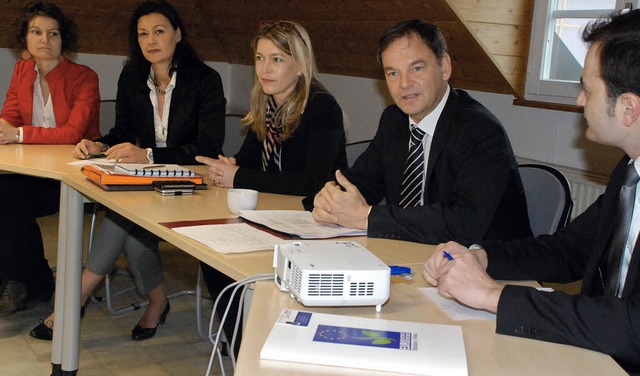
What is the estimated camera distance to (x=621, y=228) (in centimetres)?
165

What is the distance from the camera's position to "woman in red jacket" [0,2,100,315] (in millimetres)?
3525

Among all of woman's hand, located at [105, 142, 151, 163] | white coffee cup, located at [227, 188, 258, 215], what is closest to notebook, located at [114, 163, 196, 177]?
woman's hand, located at [105, 142, 151, 163]

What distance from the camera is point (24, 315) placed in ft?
11.7

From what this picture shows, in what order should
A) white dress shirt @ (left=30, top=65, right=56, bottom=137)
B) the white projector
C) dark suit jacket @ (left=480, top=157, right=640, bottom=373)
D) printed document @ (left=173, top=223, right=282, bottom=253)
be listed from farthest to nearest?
white dress shirt @ (left=30, top=65, right=56, bottom=137) → printed document @ (left=173, top=223, right=282, bottom=253) → the white projector → dark suit jacket @ (left=480, top=157, right=640, bottom=373)

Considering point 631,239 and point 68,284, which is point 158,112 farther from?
point 631,239

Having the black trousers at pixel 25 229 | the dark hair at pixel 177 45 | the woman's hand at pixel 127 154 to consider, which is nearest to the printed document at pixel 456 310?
the woman's hand at pixel 127 154

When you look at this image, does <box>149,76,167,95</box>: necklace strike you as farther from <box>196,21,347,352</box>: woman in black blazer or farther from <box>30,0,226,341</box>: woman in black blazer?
<box>196,21,347,352</box>: woman in black blazer

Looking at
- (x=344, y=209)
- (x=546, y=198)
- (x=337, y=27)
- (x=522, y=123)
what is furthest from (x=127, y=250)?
(x=337, y=27)

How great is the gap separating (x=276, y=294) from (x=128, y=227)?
1.76 metres

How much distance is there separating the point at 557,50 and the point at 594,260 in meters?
2.76

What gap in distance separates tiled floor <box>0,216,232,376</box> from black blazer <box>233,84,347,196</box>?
0.79 m

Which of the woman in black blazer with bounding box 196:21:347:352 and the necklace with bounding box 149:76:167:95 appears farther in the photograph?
the necklace with bounding box 149:76:167:95

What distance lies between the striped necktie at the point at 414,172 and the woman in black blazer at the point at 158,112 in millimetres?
1178

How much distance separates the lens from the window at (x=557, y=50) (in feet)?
13.4
